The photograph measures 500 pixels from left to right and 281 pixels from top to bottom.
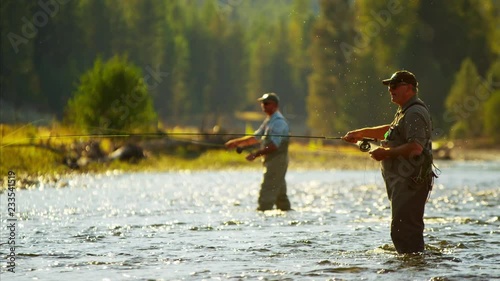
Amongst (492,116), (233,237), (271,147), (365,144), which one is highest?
(492,116)

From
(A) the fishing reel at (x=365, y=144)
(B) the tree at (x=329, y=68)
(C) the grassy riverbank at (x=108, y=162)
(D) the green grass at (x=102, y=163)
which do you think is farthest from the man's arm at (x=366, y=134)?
(B) the tree at (x=329, y=68)

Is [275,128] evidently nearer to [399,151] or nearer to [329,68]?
[399,151]

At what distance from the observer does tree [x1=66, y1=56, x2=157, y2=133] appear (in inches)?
1425

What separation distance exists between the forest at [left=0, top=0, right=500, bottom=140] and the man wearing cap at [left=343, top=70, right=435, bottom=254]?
90.6 feet

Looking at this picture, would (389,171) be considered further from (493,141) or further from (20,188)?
(493,141)

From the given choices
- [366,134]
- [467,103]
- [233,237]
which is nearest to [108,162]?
[233,237]

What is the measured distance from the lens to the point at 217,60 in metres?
120

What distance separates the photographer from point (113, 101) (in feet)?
120

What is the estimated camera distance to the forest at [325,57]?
63188mm

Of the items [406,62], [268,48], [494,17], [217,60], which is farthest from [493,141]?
[268,48]

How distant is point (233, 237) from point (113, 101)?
80.1ft

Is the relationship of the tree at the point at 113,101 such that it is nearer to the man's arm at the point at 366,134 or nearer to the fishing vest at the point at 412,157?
the man's arm at the point at 366,134

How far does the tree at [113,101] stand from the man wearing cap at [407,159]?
26.4 metres

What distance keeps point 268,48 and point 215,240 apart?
12183cm
